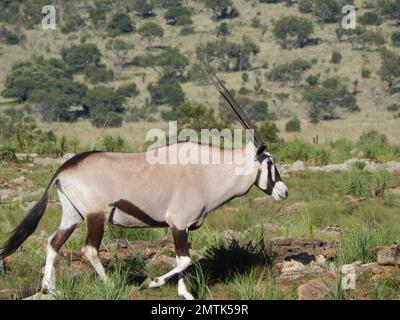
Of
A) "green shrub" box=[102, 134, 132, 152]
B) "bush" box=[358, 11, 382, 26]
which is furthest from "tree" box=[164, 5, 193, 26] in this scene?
"green shrub" box=[102, 134, 132, 152]

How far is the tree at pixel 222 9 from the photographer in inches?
2539

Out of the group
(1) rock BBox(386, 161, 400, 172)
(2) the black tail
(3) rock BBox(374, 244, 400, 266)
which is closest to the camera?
Result: (2) the black tail

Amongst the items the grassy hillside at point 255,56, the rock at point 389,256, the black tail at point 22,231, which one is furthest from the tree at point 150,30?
the black tail at point 22,231

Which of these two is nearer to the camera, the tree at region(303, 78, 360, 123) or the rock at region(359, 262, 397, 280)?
the rock at region(359, 262, 397, 280)

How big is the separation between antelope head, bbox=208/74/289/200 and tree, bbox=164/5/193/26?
5504 cm

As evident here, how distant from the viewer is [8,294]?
7547 mm

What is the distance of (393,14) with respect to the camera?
200 feet

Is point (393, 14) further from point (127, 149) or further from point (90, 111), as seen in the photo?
point (127, 149)

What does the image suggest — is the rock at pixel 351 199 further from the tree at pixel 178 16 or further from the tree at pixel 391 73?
the tree at pixel 178 16

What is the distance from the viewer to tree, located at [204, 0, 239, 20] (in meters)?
64.5

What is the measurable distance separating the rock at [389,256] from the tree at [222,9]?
188ft

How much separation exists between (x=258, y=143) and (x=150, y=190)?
1.08 metres

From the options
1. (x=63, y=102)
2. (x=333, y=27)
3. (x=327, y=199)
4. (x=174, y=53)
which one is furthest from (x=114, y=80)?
(x=327, y=199)

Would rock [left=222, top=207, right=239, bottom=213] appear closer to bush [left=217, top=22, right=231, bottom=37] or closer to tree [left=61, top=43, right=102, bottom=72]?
tree [left=61, top=43, right=102, bottom=72]
